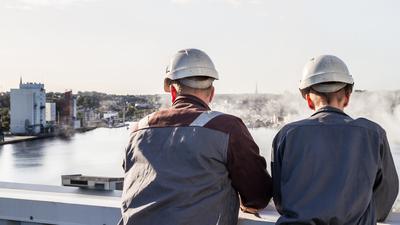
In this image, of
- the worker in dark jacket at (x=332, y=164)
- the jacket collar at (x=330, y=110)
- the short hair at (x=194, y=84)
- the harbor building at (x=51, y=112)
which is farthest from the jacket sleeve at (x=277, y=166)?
the harbor building at (x=51, y=112)

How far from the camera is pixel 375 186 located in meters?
1.61

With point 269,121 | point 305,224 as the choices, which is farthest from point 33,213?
point 269,121

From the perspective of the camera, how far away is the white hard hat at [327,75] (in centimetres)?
162

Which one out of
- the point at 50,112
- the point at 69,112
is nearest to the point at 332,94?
the point at 50,112

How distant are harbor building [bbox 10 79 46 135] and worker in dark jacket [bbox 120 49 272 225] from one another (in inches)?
2249

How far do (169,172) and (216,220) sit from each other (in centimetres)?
20

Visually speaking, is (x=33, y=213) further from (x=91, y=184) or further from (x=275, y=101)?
(x=275, y=101)

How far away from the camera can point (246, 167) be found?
1602mm

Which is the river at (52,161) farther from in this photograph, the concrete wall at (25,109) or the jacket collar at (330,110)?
the jacket collar at (330,110)

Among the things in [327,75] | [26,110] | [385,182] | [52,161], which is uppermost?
[327,75]

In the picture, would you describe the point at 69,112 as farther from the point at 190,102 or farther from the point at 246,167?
the point at 246,167

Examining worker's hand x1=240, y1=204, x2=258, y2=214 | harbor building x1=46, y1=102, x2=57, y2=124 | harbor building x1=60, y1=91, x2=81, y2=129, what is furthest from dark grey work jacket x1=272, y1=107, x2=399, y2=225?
harbor building x1=60, y1=91, x2=81, y2=129

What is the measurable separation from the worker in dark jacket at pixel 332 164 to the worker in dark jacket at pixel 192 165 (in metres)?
0.11

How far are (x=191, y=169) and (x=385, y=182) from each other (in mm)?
575
